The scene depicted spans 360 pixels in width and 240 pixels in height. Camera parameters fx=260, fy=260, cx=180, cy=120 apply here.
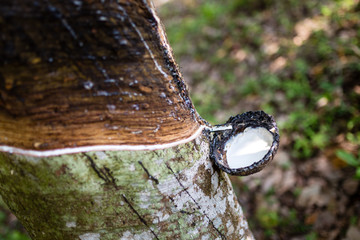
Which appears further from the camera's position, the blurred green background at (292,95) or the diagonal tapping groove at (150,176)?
the blurred green background at (292,95)

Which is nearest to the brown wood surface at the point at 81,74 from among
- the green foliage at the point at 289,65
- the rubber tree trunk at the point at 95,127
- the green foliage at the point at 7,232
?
the rubber tree trunk at the point at 95,127

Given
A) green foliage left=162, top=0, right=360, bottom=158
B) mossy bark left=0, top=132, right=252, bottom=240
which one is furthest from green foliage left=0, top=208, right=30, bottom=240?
green foliage left=162, top=0, right=360, bottom=158

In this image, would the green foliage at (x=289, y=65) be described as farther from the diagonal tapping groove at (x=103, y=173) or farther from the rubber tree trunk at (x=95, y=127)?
the diagonal tapping groove at (x=103, y=173)

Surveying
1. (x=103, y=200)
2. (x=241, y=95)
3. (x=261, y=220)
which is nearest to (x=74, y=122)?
(x=103, y=200)

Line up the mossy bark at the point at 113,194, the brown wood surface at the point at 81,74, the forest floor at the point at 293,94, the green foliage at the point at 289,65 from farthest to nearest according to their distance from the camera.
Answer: the green foliage at the point at 289,65 < the forest floor at the point at 293,94 < the mossy bark at the point at 113,194 < the brown wood surface at the point at 81,74

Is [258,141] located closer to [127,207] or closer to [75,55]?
[127,207]

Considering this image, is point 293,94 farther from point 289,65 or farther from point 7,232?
point 7,232
